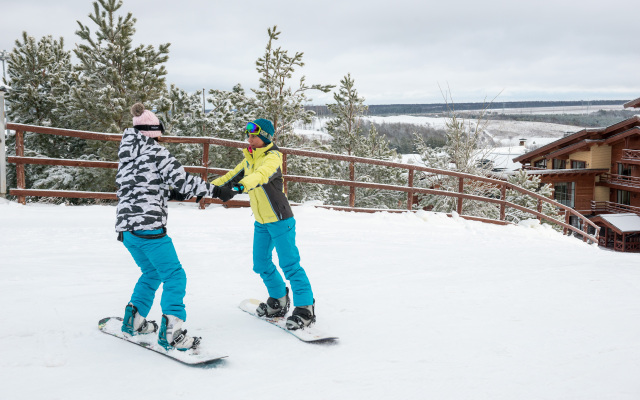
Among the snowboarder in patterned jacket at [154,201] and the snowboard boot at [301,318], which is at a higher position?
the snowboarder in patterned jacket at [154,201]

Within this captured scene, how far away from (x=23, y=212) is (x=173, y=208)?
7.45ft

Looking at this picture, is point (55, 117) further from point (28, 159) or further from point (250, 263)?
point (250, 263)

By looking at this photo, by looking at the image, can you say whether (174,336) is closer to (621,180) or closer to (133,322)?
(133,322)

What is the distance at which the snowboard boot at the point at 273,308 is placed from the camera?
4047mm

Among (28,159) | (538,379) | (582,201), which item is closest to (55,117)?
(28,159)

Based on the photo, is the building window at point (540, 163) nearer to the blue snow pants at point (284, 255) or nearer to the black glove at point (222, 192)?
the blue snow pants at point (284, 255)

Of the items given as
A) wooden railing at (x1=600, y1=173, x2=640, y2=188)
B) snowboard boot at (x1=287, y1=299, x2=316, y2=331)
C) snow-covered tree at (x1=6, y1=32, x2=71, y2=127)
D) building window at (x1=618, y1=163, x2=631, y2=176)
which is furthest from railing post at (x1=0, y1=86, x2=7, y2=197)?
building window at (x1=618, y1=163, x2=631, y2=176)

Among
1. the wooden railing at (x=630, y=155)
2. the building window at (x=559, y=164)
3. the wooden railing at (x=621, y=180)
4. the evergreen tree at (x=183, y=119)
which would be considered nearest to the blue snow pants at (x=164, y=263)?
the evergreen tree at (x=183, y=119)

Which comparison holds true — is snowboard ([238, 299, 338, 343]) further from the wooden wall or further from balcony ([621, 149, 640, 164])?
the wooden wall

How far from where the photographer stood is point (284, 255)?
377 centimetres

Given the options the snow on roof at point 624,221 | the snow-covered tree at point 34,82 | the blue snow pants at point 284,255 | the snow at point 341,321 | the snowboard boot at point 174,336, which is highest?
the snow-covered tree at point 34,82

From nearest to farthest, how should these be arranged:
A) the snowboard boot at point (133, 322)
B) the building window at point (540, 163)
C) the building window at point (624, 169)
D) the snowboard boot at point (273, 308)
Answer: the snowboard boot at point (133, 322) < the snowboard boot at point (273, 308) < the building window at point (624, 169) < the building window at point (540, 163)

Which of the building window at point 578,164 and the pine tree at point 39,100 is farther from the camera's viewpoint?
the building window at point 578,164

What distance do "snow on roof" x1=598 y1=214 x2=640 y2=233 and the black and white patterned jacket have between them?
33961 millimetres
